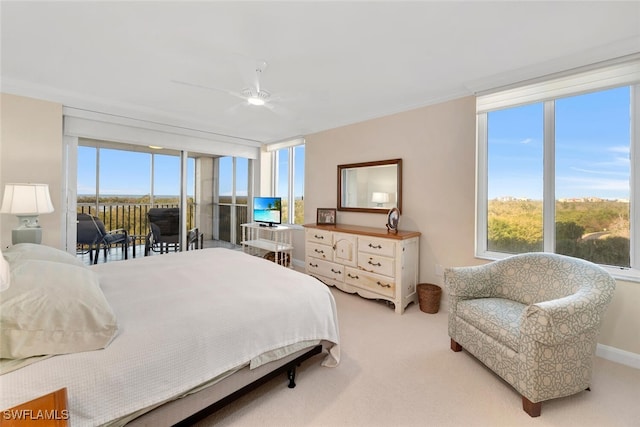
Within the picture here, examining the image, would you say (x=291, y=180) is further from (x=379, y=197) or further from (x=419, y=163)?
(x=419, y=163)

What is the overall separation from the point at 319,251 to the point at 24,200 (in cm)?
A: 312

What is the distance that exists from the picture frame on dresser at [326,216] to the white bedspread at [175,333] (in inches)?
71.8

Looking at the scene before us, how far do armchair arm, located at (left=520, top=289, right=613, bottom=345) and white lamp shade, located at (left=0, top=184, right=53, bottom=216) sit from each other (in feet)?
13.5

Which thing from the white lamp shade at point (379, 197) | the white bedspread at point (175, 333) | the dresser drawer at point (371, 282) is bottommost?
the dresser drawer at point (371, 282)

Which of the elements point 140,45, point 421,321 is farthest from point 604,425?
point 140,45

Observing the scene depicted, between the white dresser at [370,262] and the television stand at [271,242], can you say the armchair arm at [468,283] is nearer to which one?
the white dresser at [370,262]

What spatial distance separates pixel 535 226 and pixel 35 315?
11.7 feet

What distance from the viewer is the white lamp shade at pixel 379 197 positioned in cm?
355

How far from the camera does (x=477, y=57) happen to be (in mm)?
2174

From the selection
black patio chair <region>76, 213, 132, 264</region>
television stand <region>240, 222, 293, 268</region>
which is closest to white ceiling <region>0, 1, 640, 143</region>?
black patio chair <region>76, 213, 132, 264</region>

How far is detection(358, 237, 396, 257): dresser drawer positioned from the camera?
296 centimetres

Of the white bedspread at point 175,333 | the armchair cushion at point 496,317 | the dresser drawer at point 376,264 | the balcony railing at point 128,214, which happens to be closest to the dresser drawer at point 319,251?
the dresser drawer at point 376,264

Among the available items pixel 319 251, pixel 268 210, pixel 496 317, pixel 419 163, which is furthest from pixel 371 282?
pixel 268 210

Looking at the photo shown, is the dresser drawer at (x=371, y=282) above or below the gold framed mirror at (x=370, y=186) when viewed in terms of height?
below
